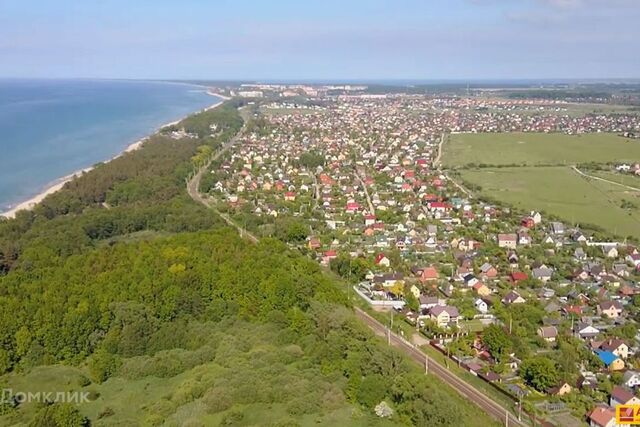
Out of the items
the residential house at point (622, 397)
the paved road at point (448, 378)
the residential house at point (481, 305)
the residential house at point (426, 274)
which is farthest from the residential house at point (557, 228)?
the residential house at point (622, 397)

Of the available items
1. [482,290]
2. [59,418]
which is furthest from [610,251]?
[59,418]

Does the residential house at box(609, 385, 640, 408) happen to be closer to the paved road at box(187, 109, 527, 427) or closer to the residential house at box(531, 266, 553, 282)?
the paved road at box(187, 109, 527, 427)

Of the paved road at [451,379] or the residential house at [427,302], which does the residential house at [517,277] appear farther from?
the paved road at [451,379]

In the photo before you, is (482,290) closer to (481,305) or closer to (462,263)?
(481,305)

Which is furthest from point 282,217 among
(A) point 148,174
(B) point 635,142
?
(B) point 635,142

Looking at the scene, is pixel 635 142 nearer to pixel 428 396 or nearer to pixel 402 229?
pixel 402 229

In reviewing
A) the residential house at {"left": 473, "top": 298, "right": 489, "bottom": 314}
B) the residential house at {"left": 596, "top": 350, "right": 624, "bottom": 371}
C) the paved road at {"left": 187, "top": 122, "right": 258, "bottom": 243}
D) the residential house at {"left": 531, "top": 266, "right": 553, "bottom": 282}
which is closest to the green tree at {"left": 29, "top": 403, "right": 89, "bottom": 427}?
the residential house at {"left": 473, "top": 298, "right": 489, "bottom": 314}
